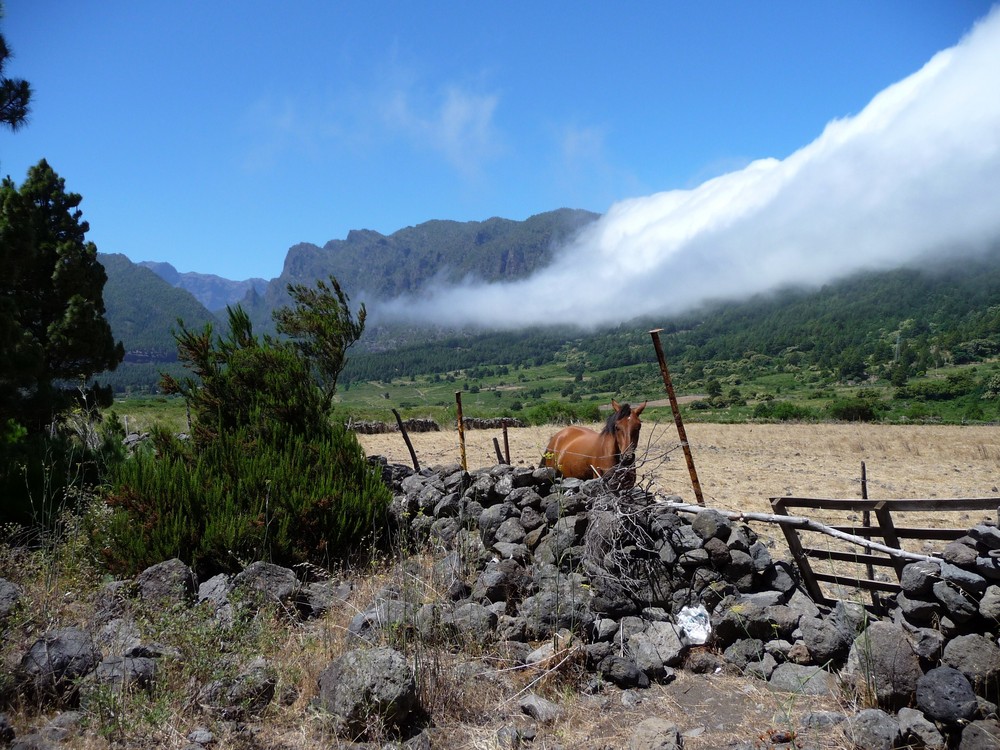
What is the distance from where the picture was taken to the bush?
23.4 feet

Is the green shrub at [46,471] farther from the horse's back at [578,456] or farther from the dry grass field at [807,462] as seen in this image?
the dry grass field at [807,462]

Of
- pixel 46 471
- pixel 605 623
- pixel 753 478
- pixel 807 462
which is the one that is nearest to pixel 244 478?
pixel 46 471

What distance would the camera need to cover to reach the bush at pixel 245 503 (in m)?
7.12

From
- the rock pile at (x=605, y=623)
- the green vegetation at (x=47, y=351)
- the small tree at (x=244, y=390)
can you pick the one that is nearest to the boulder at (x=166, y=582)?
the rock pile at (x=605, y=623)

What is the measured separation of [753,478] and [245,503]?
13.3 m

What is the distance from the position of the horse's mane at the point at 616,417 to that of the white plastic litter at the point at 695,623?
3.42m

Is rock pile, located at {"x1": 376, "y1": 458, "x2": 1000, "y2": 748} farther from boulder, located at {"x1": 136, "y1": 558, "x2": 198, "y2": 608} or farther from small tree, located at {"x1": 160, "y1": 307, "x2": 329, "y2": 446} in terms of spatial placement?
small tree, located at {"x1": 160, "y1": 307, "x2": 329, "y2": 446}

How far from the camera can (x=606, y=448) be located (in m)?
9.48

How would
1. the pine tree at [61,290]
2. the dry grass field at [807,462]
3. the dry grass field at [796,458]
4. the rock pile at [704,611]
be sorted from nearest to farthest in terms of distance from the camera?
the rock pile at [704,611] → the dry grass field at [807,462] → the dry grass field at [796,458] → the pine tree at [61,290]

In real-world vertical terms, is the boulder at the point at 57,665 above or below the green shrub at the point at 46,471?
below

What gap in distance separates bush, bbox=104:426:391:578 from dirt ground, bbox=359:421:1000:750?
3897mm

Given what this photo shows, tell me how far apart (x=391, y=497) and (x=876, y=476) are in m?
15.1

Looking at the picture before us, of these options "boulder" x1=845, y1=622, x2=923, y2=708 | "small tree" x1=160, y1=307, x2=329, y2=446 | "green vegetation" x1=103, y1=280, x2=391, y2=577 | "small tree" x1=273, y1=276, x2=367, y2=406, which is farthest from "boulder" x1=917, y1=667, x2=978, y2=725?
"small tree" x1=273, y1=276, x2=367, y2=406

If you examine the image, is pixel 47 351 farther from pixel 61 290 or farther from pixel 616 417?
pixel 616 417
